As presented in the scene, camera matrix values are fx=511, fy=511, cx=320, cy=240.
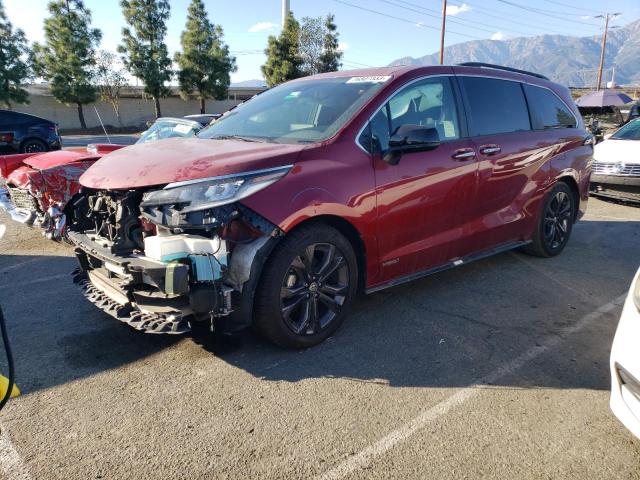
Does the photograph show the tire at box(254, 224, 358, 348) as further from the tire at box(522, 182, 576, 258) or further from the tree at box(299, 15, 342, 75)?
the tree at box(299, 15, 342, 75)

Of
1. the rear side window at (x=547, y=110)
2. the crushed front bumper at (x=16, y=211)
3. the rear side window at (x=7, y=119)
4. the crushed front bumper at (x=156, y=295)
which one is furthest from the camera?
the rear side window at (x=7, y=119)

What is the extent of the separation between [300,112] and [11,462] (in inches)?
118

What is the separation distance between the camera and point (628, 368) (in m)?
2.38

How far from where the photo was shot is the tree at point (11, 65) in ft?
100

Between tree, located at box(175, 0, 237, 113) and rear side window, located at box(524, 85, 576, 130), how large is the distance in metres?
35.8

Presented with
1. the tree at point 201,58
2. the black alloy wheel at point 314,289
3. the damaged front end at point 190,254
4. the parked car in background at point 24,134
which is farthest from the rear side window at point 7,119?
the tree at point 201,58

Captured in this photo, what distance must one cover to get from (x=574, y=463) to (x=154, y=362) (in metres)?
2.54

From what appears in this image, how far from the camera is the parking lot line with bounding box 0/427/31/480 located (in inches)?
93.5

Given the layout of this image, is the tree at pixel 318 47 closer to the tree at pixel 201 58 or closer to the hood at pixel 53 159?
the tree at pixel 201 58

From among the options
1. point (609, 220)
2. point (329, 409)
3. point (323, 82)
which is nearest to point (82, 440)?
point (329, 409)

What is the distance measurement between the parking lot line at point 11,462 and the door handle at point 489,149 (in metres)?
3.94

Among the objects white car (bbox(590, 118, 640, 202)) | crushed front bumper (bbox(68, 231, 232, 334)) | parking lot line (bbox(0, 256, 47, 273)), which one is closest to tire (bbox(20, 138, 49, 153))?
parking lot line (bbox(0, 256, 47, 273))

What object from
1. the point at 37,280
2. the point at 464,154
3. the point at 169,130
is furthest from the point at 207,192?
the point at 169,130

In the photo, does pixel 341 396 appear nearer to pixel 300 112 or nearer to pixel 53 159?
pixel 300 112
